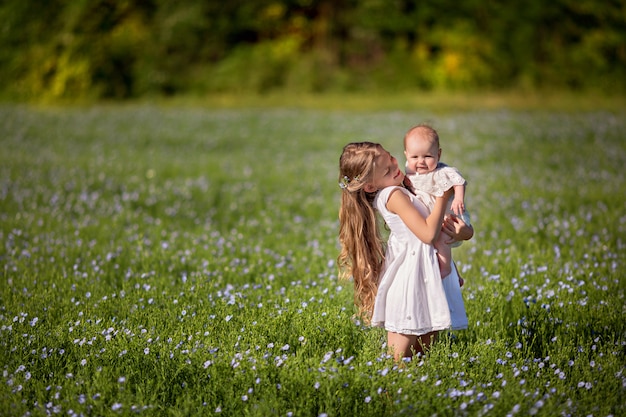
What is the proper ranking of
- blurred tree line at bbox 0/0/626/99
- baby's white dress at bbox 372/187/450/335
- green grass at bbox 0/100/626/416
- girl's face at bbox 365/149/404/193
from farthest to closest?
blurred tree line at bbox 0/0/626/99, girl's face at bbox 365/149/404/193, baby's white dress at bbox 372/187/450/335, green grass at bbox 0/100/626/416

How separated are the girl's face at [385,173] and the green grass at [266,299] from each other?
3.77 ft

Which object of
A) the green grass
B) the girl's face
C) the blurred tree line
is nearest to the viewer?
the green grass

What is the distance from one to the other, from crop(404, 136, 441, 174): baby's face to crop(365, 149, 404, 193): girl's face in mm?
133

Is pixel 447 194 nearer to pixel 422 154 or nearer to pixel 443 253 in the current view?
pixel 422 154

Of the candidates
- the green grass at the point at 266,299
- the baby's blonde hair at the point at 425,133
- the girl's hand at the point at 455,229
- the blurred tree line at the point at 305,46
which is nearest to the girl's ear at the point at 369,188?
the baby's blonde hair at the point at 425,133

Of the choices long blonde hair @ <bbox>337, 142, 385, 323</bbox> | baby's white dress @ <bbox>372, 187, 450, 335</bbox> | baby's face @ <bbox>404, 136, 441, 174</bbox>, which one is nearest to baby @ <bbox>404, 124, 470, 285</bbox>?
baby's face @ <bbox>404, 136, 441, 174</bbox>

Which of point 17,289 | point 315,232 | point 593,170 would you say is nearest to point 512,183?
point 593,170

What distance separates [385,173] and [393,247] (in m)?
0.50

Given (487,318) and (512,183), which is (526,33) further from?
(487,318)

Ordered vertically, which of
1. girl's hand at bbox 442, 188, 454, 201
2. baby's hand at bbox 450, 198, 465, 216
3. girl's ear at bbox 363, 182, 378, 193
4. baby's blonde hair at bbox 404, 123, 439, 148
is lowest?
baby's hand at bbox 450, 198, 465, 216

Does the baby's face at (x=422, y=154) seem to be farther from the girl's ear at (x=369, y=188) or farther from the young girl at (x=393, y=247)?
the girl's ear at (x=369, y=188)

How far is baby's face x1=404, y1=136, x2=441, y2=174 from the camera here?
3887mm

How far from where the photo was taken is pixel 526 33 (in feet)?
112

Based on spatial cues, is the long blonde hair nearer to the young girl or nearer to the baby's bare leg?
the young girl
